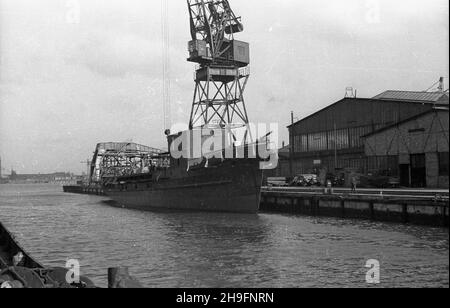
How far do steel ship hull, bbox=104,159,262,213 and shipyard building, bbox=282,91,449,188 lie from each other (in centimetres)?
1086

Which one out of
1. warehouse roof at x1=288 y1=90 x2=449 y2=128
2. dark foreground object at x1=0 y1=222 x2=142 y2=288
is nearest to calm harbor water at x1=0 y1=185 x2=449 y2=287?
dark foreground object at x1=0 y1=222 x2=142 y2=288

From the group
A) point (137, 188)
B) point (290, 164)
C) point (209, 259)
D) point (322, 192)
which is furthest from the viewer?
point (290, 164)

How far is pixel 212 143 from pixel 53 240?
63.4ft

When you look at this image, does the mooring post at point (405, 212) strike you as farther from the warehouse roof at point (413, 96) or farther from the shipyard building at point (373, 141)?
the warehouse roof at point (413, 96)

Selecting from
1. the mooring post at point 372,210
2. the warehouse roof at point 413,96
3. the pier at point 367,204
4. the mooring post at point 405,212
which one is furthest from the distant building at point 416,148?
the warehouse roof at point 413,96

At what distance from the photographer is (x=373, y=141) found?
4041 centimetres

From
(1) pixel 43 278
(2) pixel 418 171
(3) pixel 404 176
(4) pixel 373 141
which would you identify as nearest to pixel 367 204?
(2) pixel 418 171

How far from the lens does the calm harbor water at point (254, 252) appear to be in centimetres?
1364

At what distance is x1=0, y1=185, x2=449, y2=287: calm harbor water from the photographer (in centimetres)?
1364

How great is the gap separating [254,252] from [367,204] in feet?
45.3
